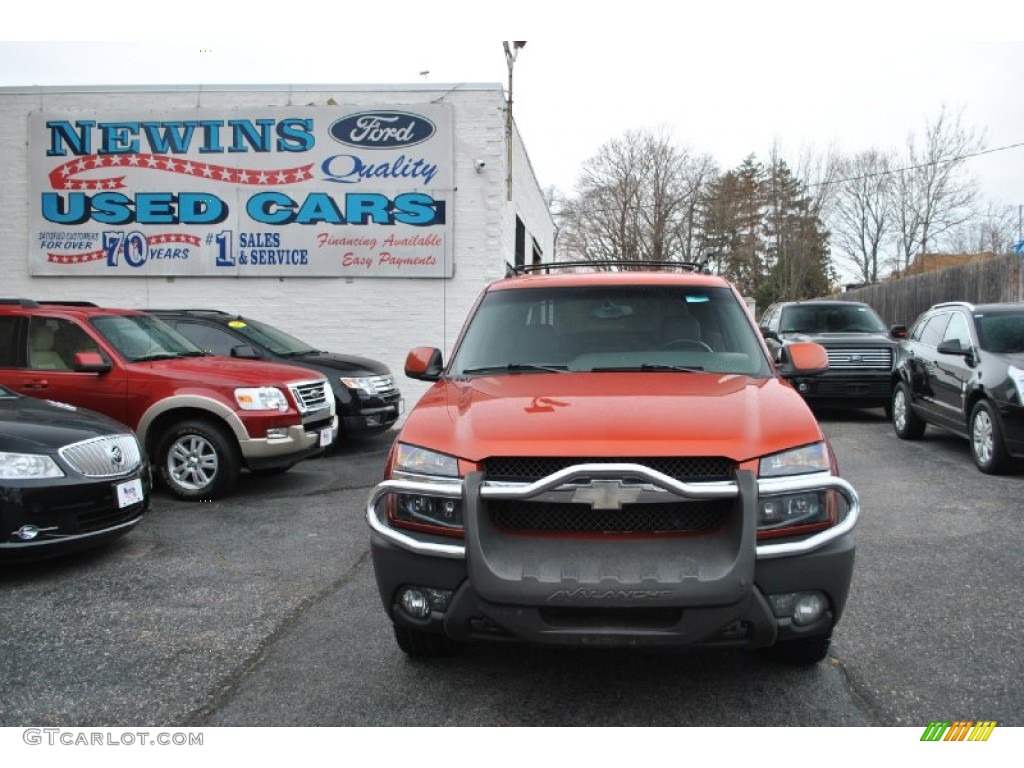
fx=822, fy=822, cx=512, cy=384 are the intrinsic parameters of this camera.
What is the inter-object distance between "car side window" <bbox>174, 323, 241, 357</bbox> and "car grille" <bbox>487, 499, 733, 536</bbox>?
752 centimetres

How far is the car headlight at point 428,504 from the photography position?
3025mm

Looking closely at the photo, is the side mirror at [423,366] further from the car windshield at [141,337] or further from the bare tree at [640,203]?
the bare tree at [640,203]

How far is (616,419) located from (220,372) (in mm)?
5266

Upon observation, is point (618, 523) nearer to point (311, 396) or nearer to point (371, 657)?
point (371, 657)

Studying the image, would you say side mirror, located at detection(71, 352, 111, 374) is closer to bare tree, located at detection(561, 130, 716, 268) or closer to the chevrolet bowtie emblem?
the chevrolet bowtie emblem

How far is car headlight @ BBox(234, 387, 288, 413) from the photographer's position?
7.20m

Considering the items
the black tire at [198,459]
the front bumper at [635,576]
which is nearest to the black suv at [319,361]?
the black tire at [198,459]

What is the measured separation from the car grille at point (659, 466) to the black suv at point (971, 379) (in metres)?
5.94

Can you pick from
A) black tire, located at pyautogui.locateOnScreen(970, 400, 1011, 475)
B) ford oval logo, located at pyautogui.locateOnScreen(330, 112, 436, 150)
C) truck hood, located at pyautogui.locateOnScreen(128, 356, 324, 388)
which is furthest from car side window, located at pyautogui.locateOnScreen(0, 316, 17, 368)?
black tire, located at pyautogui.locateOnScreen(970, 400, 1011, 475)

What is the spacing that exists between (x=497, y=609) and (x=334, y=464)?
666 cm

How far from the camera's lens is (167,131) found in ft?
43.0

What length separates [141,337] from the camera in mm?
7926

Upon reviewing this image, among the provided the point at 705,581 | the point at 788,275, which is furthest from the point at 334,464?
the point at 788,275

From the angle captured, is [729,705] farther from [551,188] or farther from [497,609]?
[551,188]
